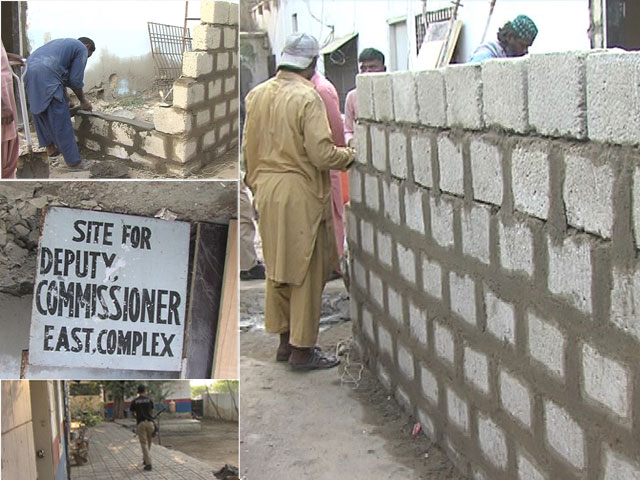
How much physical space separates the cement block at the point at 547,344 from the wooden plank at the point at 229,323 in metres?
1.10

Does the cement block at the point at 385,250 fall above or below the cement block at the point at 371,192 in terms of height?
below

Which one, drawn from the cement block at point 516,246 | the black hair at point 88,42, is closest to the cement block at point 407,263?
the cement block at point 516,246

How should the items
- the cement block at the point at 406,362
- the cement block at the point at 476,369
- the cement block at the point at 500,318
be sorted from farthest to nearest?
the cement block at the point at 406,362
the cement block at the point at 476,369
the cement block at the point at 500,318

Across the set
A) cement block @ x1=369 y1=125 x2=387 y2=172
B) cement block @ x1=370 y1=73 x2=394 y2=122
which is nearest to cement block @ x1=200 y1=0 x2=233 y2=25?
cement block @ x1=370 y1=73 x2=394 y2=122

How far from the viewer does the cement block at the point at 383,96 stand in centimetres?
444

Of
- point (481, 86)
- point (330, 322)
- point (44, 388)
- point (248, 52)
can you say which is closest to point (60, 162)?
point (44, 388)

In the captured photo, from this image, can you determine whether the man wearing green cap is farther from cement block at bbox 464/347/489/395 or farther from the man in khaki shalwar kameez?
cement block at bbox 464/347/489/395

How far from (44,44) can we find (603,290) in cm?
155

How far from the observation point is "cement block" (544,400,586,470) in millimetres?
2586

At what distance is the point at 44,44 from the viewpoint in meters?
2.01

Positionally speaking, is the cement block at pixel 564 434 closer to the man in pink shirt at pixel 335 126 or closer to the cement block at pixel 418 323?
the cement block at pixel 418 323

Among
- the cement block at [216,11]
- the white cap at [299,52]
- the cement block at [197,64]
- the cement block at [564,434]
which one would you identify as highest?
the white cap at [299,52]

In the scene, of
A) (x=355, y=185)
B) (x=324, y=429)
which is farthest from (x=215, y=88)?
(x=355, y=185)

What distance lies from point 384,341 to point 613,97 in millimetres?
2810
